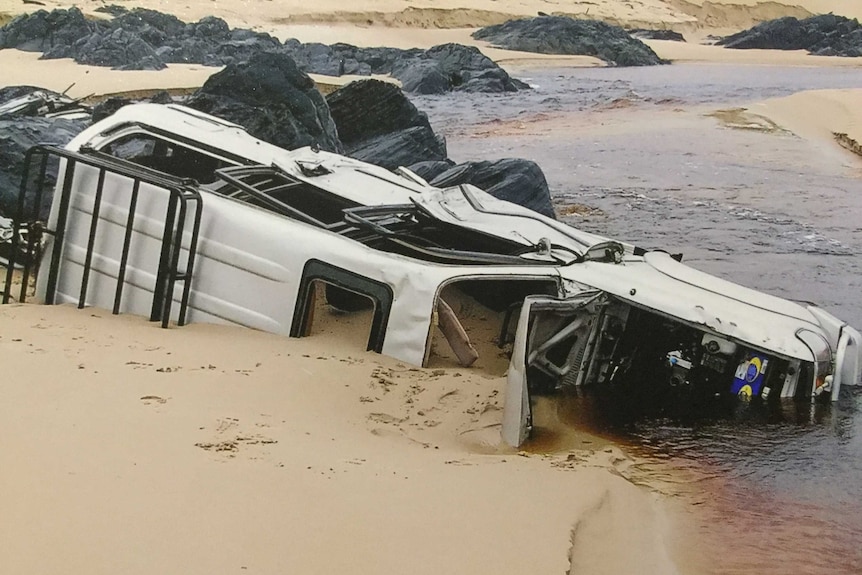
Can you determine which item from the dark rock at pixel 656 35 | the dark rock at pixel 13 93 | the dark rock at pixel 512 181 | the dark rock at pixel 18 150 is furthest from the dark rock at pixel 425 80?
the dark rock at pixel 18 150

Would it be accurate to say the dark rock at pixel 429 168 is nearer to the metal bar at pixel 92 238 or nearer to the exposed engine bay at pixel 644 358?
the metal bar at pixel 92 238

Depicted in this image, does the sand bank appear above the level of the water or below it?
below

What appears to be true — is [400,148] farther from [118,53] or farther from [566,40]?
[566,40]

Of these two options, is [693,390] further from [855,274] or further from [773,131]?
[773,131]

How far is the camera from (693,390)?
5.67m

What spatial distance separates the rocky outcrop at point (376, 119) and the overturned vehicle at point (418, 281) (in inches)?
237

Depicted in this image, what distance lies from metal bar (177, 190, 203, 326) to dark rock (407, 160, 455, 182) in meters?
5.61

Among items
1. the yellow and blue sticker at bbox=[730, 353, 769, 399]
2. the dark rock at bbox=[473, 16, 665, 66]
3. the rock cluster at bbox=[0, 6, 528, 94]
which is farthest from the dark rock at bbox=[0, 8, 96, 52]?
the yellow and blue sticker at bbox=[730, 353, 769, 399]

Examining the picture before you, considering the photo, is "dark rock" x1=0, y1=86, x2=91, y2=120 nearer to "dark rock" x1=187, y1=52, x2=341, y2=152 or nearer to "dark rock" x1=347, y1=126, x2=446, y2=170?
"dark rock" x1=187, y1=52, x2=341, y2=152

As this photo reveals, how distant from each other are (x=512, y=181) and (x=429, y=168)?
4.17 ft

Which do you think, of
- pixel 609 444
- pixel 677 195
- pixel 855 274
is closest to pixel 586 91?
pixel 677 195

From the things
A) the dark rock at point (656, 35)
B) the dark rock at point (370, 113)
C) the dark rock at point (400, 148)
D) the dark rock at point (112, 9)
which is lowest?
the dark rock at point (400, 148)

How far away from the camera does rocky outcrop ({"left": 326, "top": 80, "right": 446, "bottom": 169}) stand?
12.4 meters

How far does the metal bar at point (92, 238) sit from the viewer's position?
230 inches
